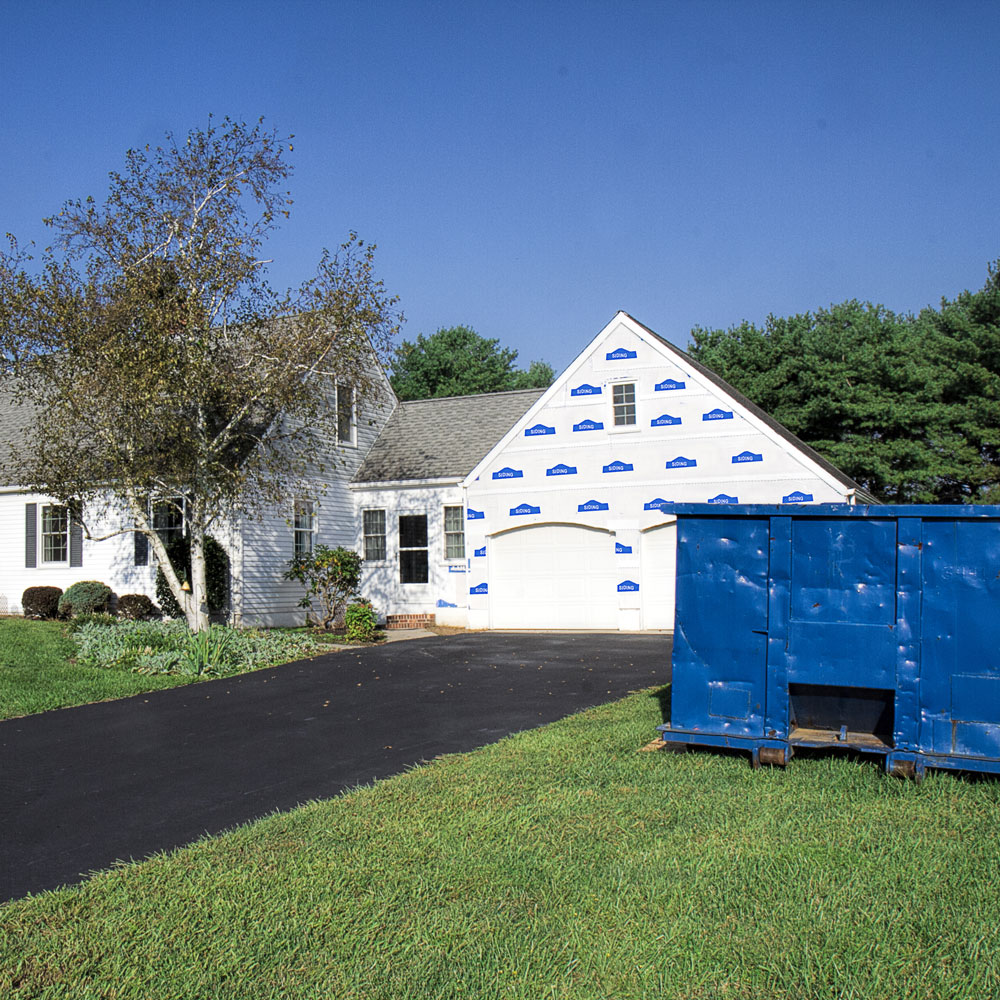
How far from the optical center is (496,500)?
21953 millimetres

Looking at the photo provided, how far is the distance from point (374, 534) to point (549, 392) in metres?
6.45

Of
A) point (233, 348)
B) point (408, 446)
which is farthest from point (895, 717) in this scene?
point (408, 446)

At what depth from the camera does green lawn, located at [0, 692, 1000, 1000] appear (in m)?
4.04

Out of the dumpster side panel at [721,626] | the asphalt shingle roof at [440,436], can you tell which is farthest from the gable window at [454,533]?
A: the dumpster side panel at [721,626]

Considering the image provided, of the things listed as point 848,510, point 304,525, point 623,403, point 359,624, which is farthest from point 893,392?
point 848,510

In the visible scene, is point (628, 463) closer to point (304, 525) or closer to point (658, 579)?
point (658, 579)

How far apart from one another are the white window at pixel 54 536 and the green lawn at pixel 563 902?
19788 mm

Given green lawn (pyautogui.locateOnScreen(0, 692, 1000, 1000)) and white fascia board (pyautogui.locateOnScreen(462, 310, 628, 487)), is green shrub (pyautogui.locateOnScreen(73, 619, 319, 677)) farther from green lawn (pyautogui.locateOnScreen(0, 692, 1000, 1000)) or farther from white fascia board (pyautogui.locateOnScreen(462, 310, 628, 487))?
green lawn (pyautogui.locateOnScreen(0, 692, 1000, 1000))

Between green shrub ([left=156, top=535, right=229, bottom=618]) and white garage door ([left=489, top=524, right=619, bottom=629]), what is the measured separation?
604cm

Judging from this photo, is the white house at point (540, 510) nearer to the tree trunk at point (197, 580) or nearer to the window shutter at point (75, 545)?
the window shutter at point (75, 545)

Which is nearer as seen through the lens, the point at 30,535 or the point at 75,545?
Result: the point at 75,545

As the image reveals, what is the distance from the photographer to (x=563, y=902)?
15.8ft

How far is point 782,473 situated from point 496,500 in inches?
252

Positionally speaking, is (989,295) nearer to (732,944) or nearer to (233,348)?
(233,348)
